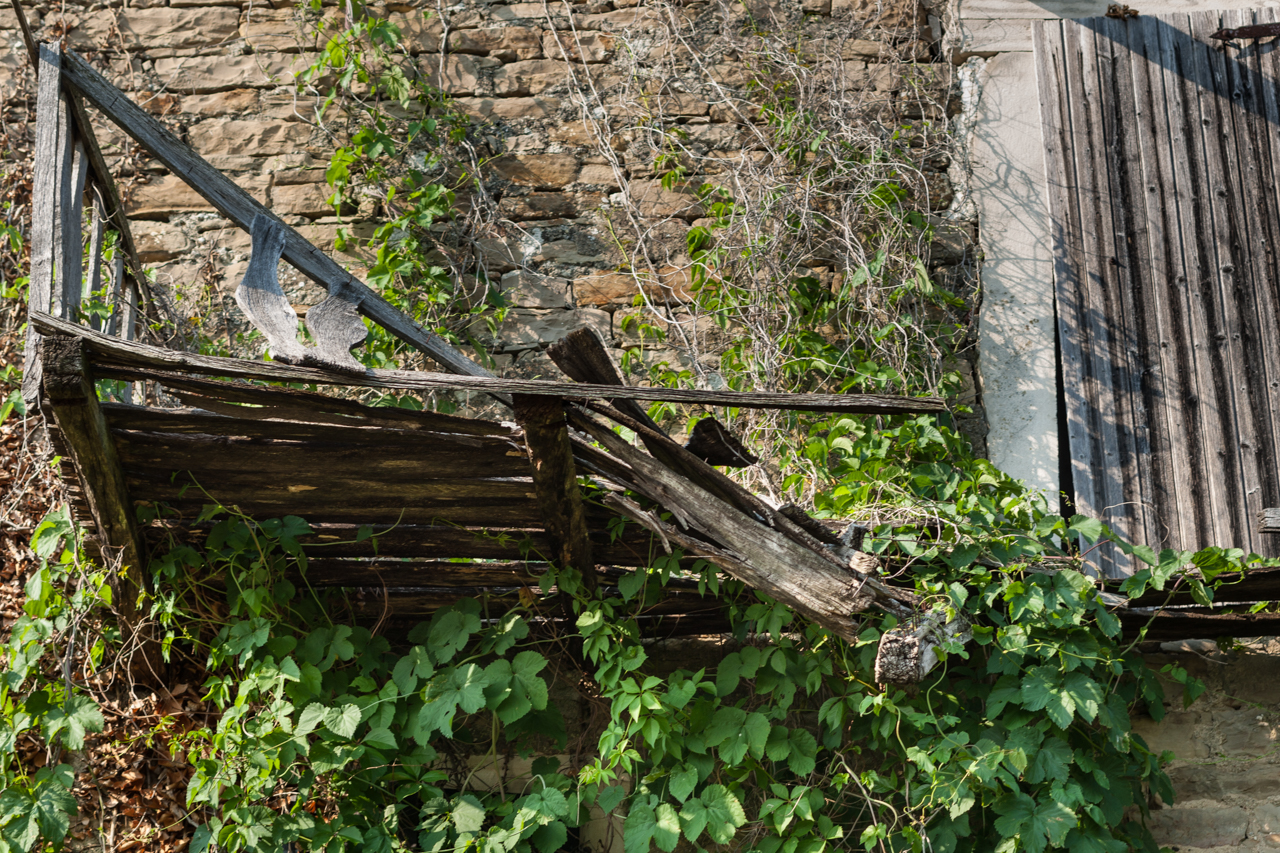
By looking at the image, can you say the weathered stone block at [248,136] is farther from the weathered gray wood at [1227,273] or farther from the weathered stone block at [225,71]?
the weathered gray wood at [1227,273]

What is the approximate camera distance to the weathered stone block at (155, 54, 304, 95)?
163 inches

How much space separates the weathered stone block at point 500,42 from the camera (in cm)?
418

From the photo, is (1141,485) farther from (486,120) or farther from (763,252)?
(486,120)

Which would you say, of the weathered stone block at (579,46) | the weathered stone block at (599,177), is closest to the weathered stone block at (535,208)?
the weathered stone block at (599,177)

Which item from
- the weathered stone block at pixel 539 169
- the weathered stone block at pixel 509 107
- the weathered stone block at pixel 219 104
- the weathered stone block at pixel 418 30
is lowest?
the weathered stone block at pixel 539 169

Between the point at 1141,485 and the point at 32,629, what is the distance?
338cm

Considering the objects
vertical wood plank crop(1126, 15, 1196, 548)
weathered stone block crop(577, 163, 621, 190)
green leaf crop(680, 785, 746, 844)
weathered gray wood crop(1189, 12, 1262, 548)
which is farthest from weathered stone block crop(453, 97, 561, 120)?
green leaf crop(680, 785, 746, 844)

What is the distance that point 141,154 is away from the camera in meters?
4.09

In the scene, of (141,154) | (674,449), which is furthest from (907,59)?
(141,154)

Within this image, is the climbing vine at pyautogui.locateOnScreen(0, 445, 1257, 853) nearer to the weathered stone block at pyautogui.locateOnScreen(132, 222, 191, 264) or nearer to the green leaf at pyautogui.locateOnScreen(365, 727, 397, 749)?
the green leaf at pyautogui.locateOnScreen(365, 727, 397, 749)

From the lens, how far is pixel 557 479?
243 cm

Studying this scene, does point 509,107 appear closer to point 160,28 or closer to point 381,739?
point 160,28

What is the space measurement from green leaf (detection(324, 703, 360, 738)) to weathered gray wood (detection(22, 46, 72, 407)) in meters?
1.09

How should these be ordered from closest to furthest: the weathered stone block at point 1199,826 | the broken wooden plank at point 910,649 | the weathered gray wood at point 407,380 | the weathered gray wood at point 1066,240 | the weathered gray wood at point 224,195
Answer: the weathered gray wood at point 407,380 → the broken wooden plank at point 910,649 → the weathered stone block at point 1199,826 → the weathered gray wood at point 224,195 → the weathered gray wood at point 1066,240
